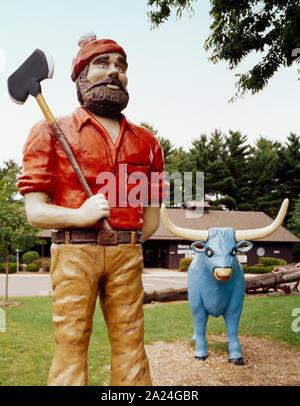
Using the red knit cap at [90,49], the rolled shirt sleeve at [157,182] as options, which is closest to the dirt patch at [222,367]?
the rolled shirt sleeve at [157,182]

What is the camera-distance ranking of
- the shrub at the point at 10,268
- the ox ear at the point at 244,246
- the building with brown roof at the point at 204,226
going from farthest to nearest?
the building with brown roof at the point at 204,226, the shrub at the point at 10,268, the ox ear at the point at 244,246

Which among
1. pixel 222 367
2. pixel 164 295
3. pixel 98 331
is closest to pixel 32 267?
pixel 164 295

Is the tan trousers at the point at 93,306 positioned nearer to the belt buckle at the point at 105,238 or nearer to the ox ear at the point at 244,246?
the belt buckle at the point at 105,238

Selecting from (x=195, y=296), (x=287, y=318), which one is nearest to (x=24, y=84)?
(x=195, y=296)

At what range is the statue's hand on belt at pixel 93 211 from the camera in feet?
7.32

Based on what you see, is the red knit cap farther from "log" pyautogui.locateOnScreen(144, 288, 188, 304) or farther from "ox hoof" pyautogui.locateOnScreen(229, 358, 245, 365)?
"log" pyautogui.locateOnScreen(144, 288, 188, 304)

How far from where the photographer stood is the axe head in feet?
7.67

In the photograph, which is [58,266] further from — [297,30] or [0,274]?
[0,274]

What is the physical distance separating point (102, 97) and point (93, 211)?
2.53 ft

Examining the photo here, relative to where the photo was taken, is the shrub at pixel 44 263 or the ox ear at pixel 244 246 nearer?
the ox ear at pixel 244 246

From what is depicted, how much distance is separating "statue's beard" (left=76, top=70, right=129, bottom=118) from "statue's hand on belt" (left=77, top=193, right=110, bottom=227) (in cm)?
64

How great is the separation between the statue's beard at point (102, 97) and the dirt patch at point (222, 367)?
3338mm

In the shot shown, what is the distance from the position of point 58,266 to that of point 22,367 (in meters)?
3.34
